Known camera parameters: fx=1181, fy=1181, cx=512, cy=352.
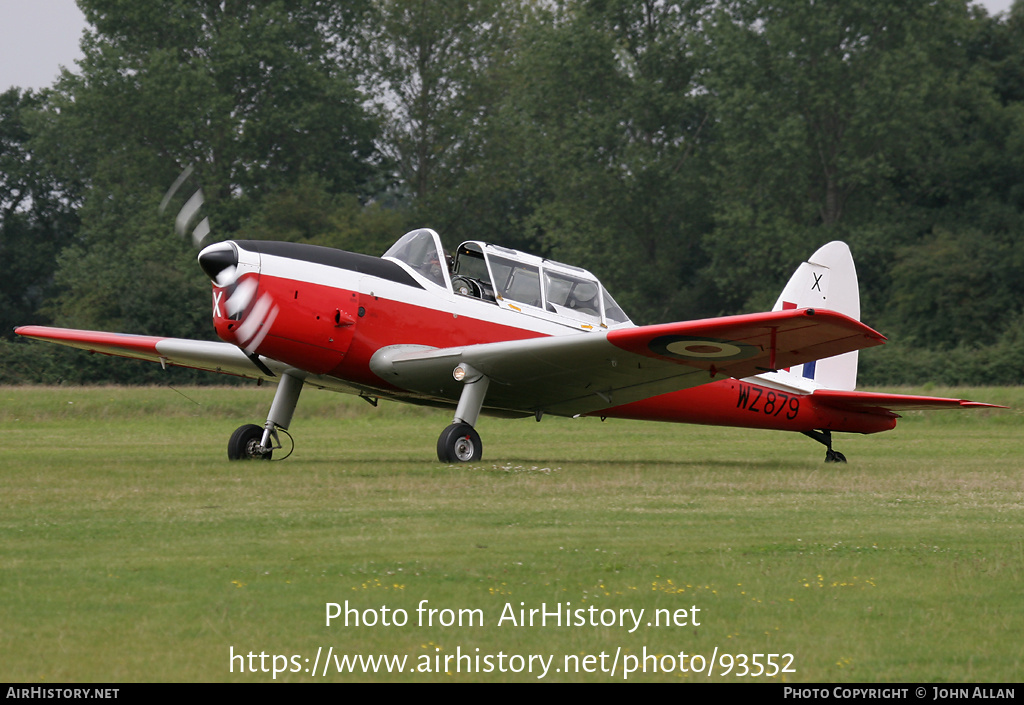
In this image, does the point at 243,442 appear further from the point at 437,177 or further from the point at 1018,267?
the point at 437,177

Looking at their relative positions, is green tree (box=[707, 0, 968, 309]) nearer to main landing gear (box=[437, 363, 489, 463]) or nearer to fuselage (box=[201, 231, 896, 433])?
fuselage (box=[201, 231, 896, 433])

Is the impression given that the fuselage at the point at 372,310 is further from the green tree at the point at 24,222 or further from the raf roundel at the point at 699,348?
the green tree at the point at 24,222

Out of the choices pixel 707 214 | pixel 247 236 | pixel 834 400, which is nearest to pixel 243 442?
pixel 834 400

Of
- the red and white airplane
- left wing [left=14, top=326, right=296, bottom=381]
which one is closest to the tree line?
left wing [left=14, top=326, right=296, bottom=381]

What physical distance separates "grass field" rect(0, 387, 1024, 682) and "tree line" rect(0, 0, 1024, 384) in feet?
102

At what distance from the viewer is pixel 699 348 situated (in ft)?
41.3

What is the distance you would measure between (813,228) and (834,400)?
34.5 m

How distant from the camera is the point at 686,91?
53.7 m

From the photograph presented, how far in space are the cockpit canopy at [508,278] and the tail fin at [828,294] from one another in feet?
10.2

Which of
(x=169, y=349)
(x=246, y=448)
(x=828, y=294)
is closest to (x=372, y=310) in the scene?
(x=246, y=448)

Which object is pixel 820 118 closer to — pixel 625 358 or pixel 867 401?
pixel 867 401

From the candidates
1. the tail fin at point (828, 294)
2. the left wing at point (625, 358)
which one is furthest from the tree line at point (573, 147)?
→ the left wing at point (625, 358)
